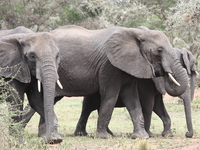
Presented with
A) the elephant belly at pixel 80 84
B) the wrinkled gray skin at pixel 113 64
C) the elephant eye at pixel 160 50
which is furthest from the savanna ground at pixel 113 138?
the elephant eye at pixel 160 50

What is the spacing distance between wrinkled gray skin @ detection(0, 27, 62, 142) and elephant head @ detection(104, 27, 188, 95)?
5.47 feet

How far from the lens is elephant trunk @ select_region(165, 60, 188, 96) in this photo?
8.98 m

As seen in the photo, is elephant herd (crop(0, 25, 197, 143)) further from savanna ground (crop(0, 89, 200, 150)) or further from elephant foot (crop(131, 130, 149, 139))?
savanna ground (crop(0, 89, 200, 150))

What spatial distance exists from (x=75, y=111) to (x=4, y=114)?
29.1 ft

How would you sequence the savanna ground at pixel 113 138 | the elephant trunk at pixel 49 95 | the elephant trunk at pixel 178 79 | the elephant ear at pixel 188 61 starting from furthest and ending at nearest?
the elephant ear at pixel 188 61 < the elephant trunk at pixel 178 79 < the elephant trunk at pixel 49 95 < the savanna ground at pixel 113 138

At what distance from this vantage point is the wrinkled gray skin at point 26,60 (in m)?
7.64

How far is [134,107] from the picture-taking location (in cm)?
938

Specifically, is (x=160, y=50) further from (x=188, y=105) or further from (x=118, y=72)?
(x=188, y=105)

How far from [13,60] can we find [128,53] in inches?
92.0

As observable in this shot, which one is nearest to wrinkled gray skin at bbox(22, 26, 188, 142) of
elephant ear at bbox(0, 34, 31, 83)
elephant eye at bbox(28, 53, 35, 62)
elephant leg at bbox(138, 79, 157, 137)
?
elephant leg at bbox(138, 79, 157, 137)

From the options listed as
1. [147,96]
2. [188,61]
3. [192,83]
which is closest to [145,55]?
[147,96]

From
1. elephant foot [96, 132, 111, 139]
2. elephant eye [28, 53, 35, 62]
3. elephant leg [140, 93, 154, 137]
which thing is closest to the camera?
elephant eye [28, 53, 35, 62]

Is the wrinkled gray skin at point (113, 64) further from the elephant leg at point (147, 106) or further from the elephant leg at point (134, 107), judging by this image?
the elephant leg at point (147, 106)

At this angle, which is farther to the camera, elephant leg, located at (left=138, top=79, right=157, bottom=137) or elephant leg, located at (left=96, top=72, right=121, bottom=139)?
elephant leg, located at (left=138, top=79, right=157, bottom=137)
